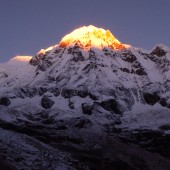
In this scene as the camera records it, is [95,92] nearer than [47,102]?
No

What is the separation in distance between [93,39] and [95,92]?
1412 inches

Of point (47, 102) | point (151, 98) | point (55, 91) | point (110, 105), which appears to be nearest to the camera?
point (110, 105)

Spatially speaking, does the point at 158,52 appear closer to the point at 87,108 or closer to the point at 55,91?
the point at 55,91

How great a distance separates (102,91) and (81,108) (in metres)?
12.3

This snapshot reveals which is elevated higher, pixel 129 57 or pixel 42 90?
pixel 129 57

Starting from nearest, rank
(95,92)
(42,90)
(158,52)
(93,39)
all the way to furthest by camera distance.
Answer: (95,92)
(42,90)
(158,52)
(93,39)

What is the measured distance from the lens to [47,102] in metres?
160

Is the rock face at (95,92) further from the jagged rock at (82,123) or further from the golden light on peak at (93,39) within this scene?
the jagged rock at (82,123)

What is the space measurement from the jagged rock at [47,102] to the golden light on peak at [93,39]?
3489 cm

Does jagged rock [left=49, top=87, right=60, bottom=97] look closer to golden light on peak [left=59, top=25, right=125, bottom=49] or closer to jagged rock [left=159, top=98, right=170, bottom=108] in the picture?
golden light on peak [left=59, top=25, right=125, bottom=49]

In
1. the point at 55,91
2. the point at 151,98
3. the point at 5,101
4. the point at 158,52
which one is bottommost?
the point at 5,101

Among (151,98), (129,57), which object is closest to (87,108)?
(151,98)

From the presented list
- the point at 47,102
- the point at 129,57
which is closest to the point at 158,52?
the point at 129,57

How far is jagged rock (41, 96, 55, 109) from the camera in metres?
159
